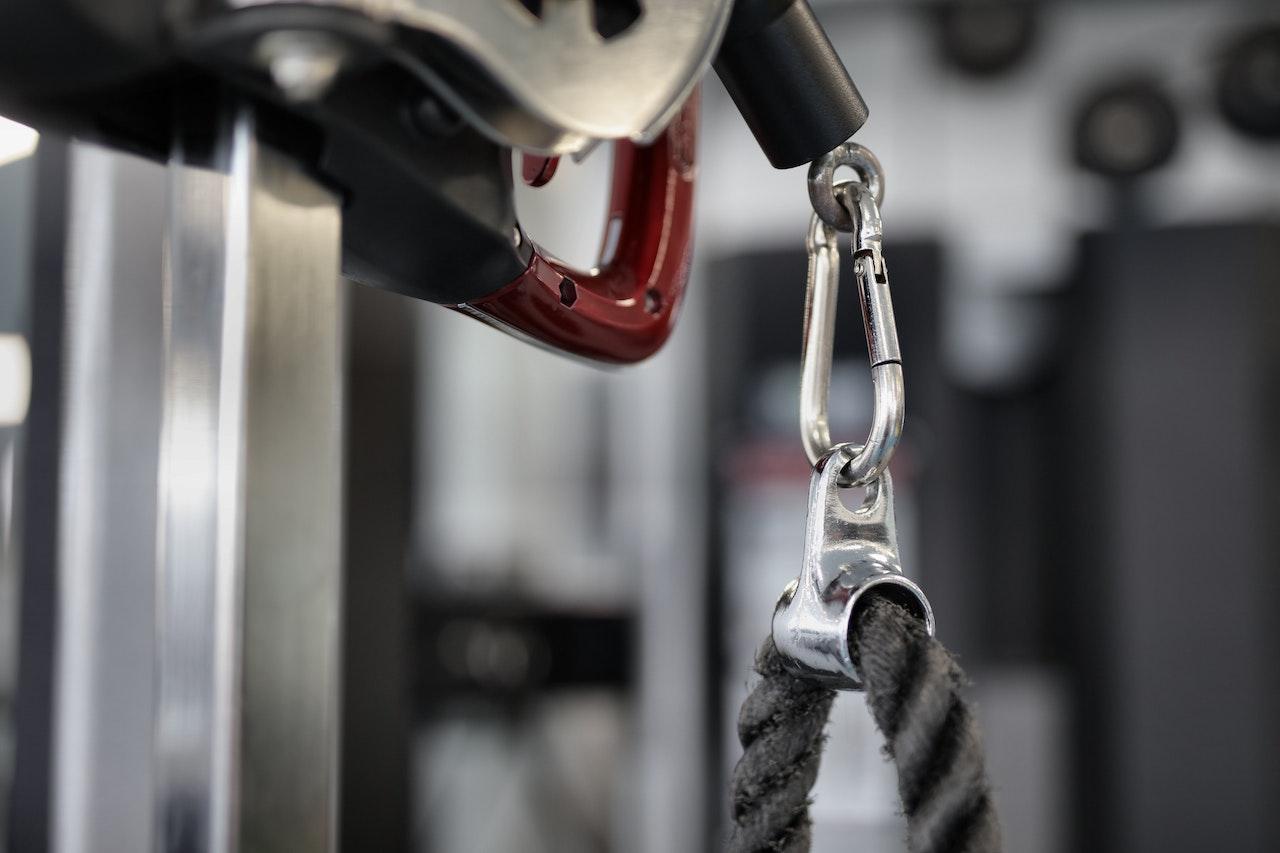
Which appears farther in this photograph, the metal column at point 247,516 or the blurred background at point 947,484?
the blurred background at point 947,484

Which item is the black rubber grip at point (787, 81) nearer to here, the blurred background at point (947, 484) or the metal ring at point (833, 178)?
the metal ring at point (833, 178)

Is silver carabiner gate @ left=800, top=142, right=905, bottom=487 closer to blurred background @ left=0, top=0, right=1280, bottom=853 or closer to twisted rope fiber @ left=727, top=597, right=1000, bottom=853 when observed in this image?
twisted rope fiber @ left=727, top=597, right=1000, bottom=853

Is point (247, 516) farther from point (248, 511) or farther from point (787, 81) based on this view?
point (787, 81)

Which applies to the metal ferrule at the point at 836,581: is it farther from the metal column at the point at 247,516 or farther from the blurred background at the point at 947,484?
the blurred background at the point at 947,484

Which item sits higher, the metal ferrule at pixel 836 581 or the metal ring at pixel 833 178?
the metal ring at pixel 833 178

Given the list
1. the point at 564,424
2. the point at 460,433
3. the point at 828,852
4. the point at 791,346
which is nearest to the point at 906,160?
the point at 791,346

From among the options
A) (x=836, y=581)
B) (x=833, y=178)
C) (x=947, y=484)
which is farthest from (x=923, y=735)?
(x=947, y=484)

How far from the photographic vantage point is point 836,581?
0.89ft

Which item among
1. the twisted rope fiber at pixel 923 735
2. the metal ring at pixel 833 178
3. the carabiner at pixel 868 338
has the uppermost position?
the metal ring at pixel 833 178

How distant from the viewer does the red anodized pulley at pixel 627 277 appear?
31 centimetres

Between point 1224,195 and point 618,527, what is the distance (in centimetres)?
151

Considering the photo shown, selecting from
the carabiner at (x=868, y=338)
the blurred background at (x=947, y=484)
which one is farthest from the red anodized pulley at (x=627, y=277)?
the blurred background at (x=947, y=484)

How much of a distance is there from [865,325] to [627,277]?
0.11 metres

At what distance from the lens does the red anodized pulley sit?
1.01 ft
